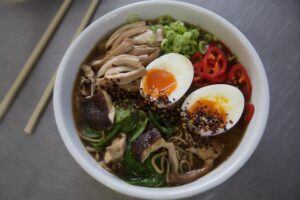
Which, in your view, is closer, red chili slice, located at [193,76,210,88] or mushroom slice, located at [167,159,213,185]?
mushroom slice, located at [167,159,213,185]

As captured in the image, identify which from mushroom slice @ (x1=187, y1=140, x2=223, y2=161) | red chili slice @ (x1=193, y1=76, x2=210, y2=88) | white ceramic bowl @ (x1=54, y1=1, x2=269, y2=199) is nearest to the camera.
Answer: white ceramic bowl @ (x1=54, y1=1, x2=269, y2=199)

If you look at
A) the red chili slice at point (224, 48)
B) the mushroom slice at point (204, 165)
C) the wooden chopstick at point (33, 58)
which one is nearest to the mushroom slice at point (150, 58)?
the red chili slice at point (224, 48)

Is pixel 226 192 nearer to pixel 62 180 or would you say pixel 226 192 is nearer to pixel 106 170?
pixel 106 170

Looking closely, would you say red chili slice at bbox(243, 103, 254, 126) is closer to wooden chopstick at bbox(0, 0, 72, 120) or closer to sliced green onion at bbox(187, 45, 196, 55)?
sliced green onion at bbox(187, 45, 196, 55)

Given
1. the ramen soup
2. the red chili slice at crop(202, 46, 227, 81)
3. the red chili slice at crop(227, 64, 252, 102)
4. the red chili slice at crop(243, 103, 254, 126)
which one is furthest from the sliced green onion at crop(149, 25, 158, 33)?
the red chili slice at crop(243, 103, 254, 126)

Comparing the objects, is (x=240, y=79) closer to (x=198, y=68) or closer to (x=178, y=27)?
(x=198, y=68)

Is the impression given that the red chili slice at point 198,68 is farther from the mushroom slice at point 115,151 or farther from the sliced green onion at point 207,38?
the mushroom slice at point 115,151
